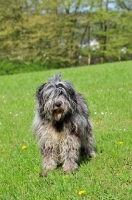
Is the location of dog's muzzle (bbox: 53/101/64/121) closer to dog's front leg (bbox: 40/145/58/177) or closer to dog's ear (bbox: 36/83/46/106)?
dog's ear (bbox: 36/83/46/106)

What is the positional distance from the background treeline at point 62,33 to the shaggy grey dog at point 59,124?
35.0 m

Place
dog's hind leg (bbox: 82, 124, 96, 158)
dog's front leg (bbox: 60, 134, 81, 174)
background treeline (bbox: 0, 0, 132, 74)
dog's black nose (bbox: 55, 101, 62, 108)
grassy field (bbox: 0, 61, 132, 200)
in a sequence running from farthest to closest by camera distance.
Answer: background treeline (bbox: 0, 0, 132, 74) → dog's hind leg (bbox: 82, 124, 96, 158) → dog's front leg (bbox: 60, 134, 81, 174) → dog's black nose (bbox: 55, 101, 62, 108) → grassy field (bbox: 0, 61, 132, 200)

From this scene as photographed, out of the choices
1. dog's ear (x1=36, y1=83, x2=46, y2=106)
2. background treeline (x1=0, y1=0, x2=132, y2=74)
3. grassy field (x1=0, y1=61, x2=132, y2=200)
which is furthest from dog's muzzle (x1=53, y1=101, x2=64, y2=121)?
background treeline (x1=0, y1=0, x2=132, y2=74)

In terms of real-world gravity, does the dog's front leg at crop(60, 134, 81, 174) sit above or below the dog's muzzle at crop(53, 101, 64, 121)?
below

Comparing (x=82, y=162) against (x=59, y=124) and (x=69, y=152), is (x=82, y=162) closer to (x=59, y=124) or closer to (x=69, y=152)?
(x=69, y=152)

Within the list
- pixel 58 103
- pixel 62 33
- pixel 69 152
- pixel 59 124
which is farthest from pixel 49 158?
pixel 62 33

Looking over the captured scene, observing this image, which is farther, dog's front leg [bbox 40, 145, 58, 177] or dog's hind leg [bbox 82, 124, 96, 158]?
dog's hind leg [bbox 82, 124, 96, 158]

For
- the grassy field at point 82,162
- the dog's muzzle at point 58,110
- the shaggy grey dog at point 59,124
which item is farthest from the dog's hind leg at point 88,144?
the dog's muzzle at point 58,110

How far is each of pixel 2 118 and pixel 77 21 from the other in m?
35.3

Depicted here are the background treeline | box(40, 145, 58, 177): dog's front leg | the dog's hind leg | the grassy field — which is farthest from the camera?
the background treeline

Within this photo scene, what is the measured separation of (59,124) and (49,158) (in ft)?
2.02

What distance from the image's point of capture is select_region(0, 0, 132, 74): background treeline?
40312mm

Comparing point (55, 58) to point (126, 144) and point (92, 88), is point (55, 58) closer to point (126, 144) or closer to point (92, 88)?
point (92, 88)

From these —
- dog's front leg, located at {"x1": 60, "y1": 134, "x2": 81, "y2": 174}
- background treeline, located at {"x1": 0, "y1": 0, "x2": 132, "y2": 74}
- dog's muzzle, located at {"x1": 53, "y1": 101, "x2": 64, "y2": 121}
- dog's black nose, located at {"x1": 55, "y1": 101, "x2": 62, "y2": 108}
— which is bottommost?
background treeline, located at {"x1": 0, "y1": 0, "x2": 132, "y2": 74}
